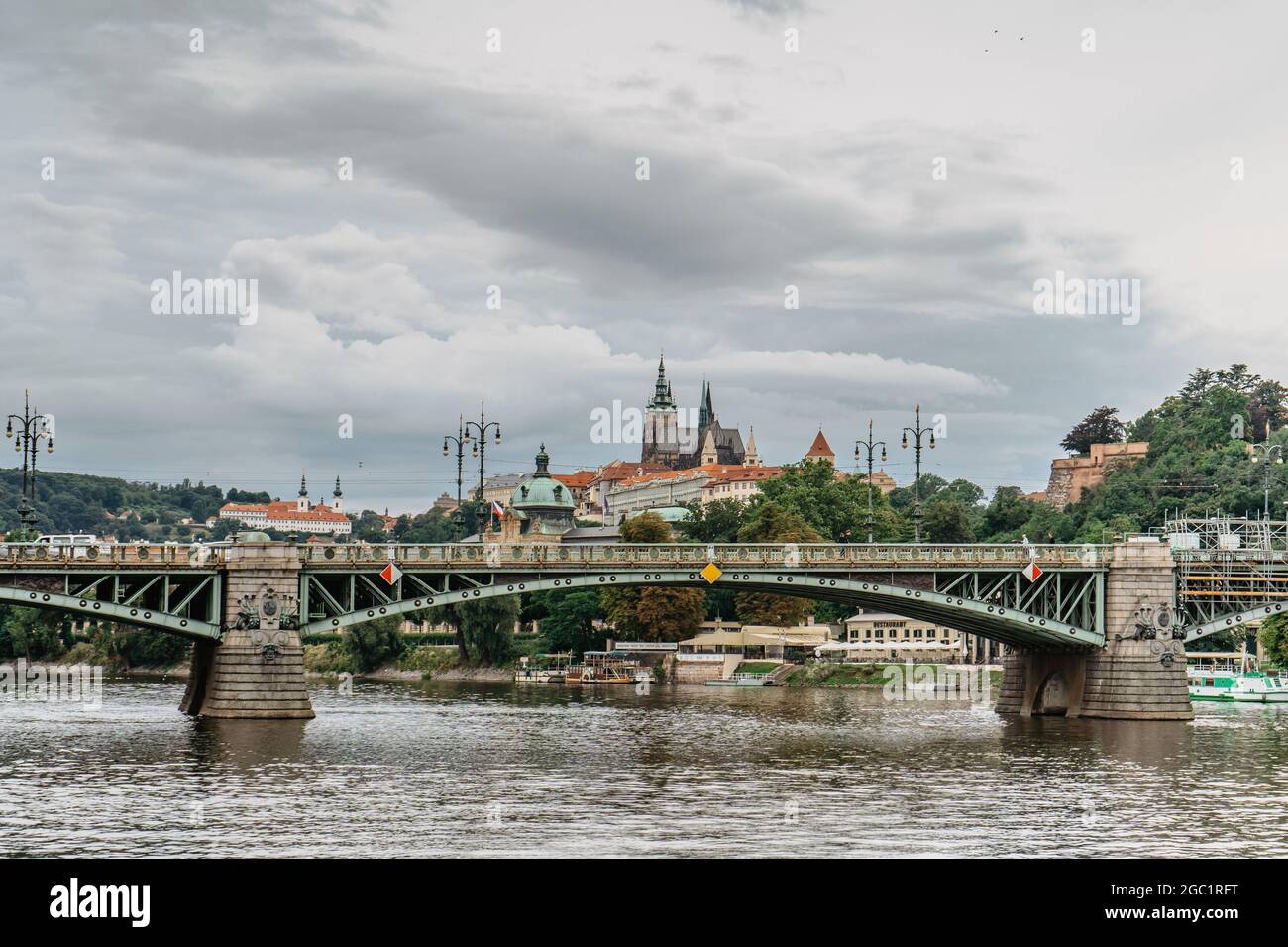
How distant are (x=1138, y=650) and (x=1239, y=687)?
36.0 meters

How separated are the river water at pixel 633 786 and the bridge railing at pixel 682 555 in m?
8.38

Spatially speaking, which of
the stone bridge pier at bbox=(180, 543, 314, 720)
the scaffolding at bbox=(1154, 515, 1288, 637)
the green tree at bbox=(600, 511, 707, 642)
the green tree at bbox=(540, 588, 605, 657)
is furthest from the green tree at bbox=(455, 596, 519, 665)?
the scaffolding at bbox=(1154, 515, 1288, 637)

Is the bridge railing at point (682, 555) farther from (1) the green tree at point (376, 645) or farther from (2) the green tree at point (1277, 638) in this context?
(1) the green tree at point (376, 645)

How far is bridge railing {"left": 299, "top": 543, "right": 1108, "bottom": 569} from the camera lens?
8375cm

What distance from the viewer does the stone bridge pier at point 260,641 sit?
8050 centimetres

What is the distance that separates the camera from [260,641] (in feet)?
265

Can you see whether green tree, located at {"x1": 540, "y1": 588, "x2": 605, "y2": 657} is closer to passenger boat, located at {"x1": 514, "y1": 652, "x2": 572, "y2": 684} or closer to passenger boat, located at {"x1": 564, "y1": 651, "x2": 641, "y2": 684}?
passenger boat, located at {"x1": 514, "y1": 652, "x2": 572, "y2": 684}

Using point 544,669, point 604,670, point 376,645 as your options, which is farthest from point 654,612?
point 376,645

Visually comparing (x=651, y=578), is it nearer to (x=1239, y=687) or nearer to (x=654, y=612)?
(x=1239, y=687)

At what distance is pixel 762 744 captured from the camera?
264 ft

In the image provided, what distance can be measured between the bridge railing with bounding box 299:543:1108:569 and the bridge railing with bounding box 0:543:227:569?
5214 mm

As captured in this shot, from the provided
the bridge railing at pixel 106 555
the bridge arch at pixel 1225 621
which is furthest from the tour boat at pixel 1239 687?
the bridge railing at pixel 106 555
